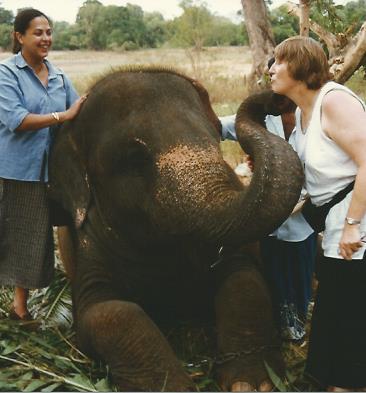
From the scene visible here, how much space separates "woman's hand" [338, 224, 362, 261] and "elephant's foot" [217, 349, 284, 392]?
0.66m

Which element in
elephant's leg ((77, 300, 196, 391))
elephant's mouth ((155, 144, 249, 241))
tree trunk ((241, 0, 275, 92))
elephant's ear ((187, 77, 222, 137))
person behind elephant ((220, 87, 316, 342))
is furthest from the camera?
tree trunk ((241, 0, 275, 92))

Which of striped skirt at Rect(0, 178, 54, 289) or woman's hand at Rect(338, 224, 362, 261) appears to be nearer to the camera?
woman's hand at Rect(338, 224, 362, 261)

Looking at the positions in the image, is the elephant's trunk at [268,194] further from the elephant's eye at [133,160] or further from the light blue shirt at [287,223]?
the light blue shirt at [287,223]

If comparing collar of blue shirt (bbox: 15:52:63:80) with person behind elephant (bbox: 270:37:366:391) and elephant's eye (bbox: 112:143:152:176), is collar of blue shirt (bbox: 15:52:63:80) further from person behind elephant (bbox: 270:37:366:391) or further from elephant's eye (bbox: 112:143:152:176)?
person behind elephant (bbox: 270:37:366:391)

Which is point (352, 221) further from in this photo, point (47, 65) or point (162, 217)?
point (47, 65)

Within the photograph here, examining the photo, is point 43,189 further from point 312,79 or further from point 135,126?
point 312,79

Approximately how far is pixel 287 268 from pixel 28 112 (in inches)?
58.0

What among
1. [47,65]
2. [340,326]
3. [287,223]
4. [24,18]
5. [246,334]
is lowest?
[246,334]

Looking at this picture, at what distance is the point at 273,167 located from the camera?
244 centimetres

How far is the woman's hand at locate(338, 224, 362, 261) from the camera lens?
2441 millimetres

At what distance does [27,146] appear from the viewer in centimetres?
325

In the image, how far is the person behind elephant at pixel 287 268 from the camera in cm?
334

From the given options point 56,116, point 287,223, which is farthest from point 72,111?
point 287,223

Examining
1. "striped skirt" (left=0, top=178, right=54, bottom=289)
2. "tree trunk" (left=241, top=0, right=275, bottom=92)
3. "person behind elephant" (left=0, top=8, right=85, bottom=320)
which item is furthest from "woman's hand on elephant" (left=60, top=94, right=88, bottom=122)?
"tree trunk" (left=241, top=0, right=275, bottom=92)
